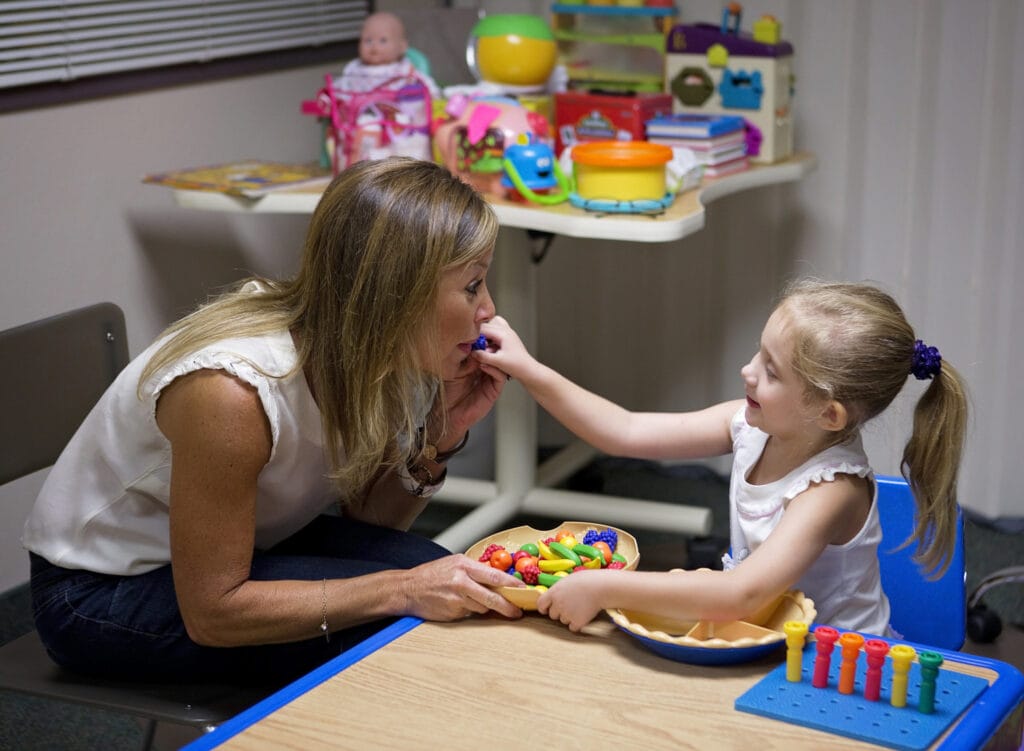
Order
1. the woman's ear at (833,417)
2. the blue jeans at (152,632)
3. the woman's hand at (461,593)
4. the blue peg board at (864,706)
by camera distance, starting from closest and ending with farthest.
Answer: the blue peg board at (864,706) → the woman's hand at (461,593) → the woman's ear at (833,417) → the blue jeans at (152,632)

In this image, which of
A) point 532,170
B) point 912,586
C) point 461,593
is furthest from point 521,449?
point 461,593

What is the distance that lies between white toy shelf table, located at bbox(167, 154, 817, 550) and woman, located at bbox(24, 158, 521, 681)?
102cm

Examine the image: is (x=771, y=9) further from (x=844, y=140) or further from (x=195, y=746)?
(x=195, y=746)

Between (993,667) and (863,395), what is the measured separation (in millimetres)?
332

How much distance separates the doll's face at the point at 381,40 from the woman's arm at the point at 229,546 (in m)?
1.57

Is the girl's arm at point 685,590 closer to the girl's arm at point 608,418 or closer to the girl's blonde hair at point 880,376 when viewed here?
the girl's blonde hair at point 880,376

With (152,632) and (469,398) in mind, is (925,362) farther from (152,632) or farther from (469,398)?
(152,632)

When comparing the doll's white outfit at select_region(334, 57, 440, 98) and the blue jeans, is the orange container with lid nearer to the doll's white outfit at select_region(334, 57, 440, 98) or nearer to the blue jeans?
the doll's white outfit at select_region(334, 57, 440, 98)

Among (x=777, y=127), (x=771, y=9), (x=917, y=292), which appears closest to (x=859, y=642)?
(x=777, y=127)

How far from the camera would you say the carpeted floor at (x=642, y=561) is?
7.04 ft

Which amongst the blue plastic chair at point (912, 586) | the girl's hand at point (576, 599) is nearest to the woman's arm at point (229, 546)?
the girl's hand at point (576, 599)

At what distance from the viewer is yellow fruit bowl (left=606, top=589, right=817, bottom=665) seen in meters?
1.14

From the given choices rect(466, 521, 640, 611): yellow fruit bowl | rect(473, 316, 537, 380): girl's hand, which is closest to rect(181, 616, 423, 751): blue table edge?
rect(466, 521, 640, 611): yellow fruit bowl

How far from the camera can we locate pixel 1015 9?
2742 mm
